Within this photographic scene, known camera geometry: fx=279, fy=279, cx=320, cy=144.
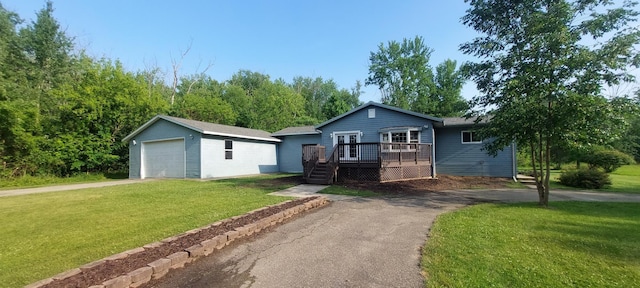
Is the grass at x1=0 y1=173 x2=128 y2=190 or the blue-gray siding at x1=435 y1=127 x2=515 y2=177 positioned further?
the blue-gray siding at x1=435 y1=127 x2=515 y2=177

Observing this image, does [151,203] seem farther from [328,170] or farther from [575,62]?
[575,62]

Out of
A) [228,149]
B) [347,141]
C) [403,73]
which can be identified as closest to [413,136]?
[347,141]

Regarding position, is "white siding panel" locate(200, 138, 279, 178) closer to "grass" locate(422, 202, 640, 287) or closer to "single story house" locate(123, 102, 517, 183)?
"single story house" locate(123, 102, 517, 183)

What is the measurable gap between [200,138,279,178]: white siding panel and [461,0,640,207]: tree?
1374 cm

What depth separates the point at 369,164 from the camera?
41.8 ft

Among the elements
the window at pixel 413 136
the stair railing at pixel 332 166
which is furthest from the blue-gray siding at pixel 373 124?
the stair railing at pixel 332 166

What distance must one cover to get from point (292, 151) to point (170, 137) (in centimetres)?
836

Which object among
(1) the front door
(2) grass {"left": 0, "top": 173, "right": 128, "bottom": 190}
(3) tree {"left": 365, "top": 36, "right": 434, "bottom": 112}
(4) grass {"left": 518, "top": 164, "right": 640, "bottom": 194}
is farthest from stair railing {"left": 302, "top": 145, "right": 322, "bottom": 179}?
(3) tree {"left": 365, "top": 36, "right": 434, "bottom": 112}

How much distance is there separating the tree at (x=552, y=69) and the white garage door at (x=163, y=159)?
51.4ft

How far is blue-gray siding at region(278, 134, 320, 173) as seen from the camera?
20.8m

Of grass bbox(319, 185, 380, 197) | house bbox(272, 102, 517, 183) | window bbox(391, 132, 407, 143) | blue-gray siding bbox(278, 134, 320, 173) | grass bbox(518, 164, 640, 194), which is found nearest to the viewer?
grass bbox(319, 185, 380, 197)

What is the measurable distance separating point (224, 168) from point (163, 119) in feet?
15.5

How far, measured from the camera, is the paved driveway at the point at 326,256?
3.27m

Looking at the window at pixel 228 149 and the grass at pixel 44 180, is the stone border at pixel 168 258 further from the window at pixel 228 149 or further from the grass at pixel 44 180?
the grass at pixel 44 180
